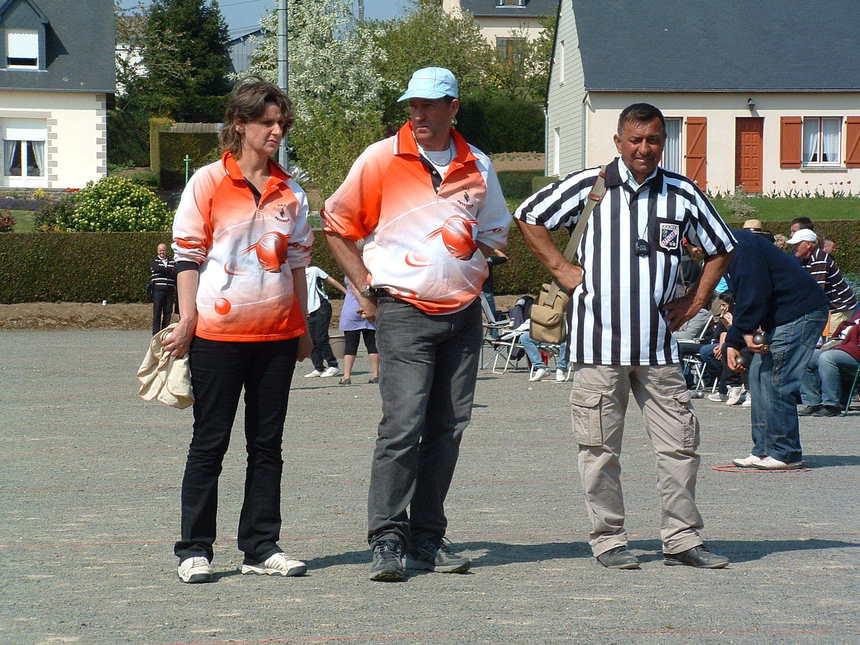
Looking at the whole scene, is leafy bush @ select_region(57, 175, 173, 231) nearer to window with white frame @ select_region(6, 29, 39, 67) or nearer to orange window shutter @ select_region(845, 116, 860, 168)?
window with white frame @ select_region(6, 29, 39, 67)

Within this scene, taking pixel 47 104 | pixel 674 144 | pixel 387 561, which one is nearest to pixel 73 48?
pixel 47 104

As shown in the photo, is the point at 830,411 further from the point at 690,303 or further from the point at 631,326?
the point at 631,326

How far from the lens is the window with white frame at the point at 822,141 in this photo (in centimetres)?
4356

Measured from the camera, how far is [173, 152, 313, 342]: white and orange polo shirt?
5941 millimetres

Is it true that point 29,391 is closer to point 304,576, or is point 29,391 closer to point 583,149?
point 304,576

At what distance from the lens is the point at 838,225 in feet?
100

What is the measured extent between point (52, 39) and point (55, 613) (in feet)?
158

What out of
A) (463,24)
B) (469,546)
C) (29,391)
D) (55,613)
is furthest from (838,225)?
(463,24)

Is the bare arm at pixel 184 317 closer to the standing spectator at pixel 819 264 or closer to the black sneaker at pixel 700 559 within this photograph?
the black sneaker at pixel 700 559

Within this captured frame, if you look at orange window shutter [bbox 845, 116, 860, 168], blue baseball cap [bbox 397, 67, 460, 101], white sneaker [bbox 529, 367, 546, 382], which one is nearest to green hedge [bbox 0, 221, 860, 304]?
white sneaker [bbox 529, 367, 546, 382]

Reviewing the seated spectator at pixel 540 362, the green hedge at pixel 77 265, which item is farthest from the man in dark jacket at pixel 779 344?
the green hedge at pixel 77 265

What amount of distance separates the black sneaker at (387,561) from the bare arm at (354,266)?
103 centimetres

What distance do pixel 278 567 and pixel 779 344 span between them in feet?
17.4

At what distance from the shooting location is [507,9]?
3521 inches
